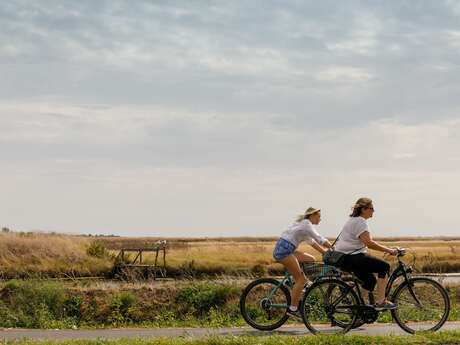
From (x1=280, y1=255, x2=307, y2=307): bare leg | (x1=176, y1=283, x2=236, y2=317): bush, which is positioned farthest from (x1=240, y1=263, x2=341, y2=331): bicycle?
(x1=176, y1=283, x2=236, y2=317): bush

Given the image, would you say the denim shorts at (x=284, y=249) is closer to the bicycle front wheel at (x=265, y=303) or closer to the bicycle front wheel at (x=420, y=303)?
the bicycle front wheel at (x=265, y=303)

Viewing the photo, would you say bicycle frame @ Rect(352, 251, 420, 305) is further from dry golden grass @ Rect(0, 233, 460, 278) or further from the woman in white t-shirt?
dry golden grass @ Rect(0, 233, 460, 278)

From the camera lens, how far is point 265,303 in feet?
45.0

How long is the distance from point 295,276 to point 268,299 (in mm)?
679

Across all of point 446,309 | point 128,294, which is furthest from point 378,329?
point 128,294

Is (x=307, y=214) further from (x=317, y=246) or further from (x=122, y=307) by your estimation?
(x=122, y=307)

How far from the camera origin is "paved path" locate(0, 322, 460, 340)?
1350 centimetres

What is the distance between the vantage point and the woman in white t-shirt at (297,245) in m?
13.2

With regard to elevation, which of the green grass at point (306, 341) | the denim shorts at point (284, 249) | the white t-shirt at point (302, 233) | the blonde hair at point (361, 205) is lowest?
the green grass at point (306, 341)

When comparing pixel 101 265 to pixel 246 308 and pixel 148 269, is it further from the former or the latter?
pixel 246 308

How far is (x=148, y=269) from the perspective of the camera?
36.4 metres

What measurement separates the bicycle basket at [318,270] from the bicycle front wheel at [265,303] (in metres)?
0.51

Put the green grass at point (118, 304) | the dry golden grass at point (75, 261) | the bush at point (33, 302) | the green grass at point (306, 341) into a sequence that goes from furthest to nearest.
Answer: the dry golden grass at point (75, 261)
the green grass at point (118, 304)
the bush at point (33, 302)
the green grass at point (306, 341)

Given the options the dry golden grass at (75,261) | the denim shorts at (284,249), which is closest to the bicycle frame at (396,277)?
the denim shorts at (284,249)
